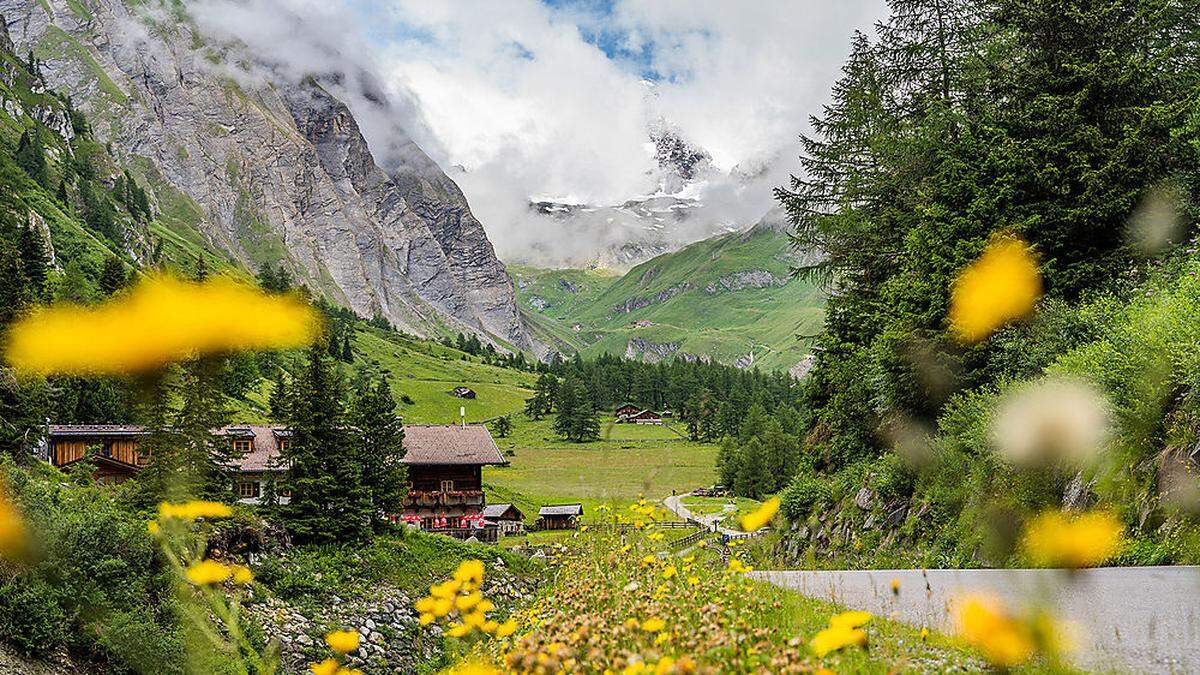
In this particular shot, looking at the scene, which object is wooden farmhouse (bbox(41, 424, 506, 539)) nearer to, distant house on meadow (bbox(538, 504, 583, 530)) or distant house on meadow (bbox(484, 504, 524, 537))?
distant house on meadow (bbox(484, 504, 524, 537))

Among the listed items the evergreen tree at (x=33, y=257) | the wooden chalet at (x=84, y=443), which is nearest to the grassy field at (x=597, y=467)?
the wooden chalet at (x=84, y=443)

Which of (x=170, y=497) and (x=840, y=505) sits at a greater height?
(x=170, y=497)

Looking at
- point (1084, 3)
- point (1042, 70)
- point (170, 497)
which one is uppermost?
point (1084, 3)

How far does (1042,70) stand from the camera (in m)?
21.0

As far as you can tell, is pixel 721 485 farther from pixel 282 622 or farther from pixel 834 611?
pixel 834 611

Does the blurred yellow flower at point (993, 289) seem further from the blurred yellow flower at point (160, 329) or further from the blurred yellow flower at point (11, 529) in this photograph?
the blurred yellow flower at point (11, 529)

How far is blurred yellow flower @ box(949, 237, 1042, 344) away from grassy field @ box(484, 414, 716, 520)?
22.6 feet

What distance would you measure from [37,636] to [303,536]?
54.6ft

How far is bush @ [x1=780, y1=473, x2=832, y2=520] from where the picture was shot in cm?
2344

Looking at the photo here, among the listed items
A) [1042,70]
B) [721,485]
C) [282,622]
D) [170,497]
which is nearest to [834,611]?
[170,497]

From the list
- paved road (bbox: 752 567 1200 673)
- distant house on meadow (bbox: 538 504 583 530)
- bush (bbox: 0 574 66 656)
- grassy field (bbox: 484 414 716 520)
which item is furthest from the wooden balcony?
paved road (bbox: 752 567 1200 673)

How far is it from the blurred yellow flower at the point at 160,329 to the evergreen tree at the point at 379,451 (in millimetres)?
39173

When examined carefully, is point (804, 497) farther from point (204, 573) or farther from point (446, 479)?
point (446, 479)

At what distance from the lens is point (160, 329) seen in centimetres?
287
